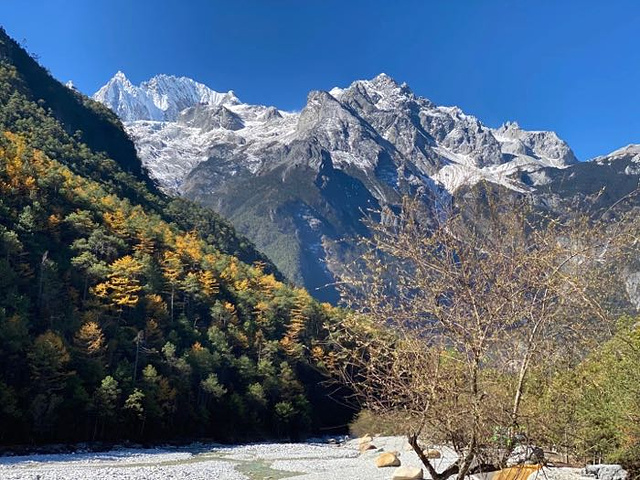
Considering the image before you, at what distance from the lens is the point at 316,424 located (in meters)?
61.1

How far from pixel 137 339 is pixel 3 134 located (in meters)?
39.2

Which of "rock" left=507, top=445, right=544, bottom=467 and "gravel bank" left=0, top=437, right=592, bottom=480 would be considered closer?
"rock" left=507, top=445, right=544, bottom=467

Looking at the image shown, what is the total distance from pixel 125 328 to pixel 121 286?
391cm

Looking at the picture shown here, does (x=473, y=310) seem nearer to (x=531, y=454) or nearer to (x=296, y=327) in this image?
(x=531, y=454)

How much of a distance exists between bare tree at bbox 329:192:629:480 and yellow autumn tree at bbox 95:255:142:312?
4766cm

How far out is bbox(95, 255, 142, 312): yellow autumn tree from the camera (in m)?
49.5

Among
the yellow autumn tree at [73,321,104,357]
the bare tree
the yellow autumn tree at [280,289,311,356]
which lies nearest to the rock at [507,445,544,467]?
the bare tree

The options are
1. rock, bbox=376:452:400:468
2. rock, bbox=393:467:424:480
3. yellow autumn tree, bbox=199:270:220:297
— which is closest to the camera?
rock, bbox=393:467:424:480

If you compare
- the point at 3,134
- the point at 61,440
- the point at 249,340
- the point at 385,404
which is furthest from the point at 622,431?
the point at 3,134

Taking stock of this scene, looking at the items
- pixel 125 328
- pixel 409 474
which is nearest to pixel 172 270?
pixel 125 328

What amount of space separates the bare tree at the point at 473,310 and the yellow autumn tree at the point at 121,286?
47.7 meters

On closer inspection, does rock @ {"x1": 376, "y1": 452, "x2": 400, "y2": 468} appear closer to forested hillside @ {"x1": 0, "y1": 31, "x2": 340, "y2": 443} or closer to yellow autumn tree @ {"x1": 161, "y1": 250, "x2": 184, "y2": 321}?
forested hillside @ {"x1": 0, "y1": 31, "x2": 340, "y2": 443}

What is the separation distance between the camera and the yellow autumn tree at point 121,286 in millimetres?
49500

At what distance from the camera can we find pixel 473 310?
16.2 ft
